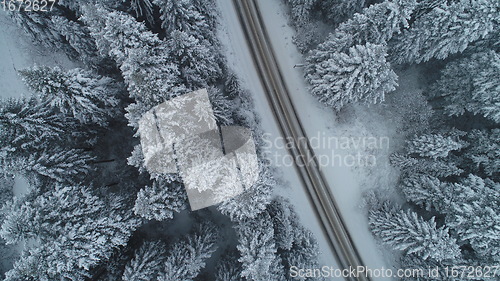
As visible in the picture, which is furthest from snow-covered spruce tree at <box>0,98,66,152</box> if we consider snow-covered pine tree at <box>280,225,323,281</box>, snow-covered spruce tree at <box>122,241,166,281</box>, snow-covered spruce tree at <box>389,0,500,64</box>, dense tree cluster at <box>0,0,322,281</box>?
snow-covered spruce tree at <box>389,0,500,64</box>

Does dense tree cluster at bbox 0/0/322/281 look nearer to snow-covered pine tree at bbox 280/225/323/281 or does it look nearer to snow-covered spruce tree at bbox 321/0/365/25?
snow-covered pine tree at bbox 280/225/323/281

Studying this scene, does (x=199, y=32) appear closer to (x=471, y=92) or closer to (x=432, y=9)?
(x=432, y=9)

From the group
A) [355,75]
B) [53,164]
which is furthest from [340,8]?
[53,164]

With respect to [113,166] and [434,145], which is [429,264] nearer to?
[434,145]

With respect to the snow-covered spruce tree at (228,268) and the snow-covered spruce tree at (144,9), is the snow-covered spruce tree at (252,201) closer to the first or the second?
the snow-covered spruce tree at (228,268)

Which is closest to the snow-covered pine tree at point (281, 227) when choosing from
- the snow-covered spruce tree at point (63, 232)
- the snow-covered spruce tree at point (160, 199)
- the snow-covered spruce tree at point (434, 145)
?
the snow-covered spruce tree at point (160, 199)

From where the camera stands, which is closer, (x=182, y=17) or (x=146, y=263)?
(x=146, y=263)

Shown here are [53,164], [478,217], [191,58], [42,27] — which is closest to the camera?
[478,217]
